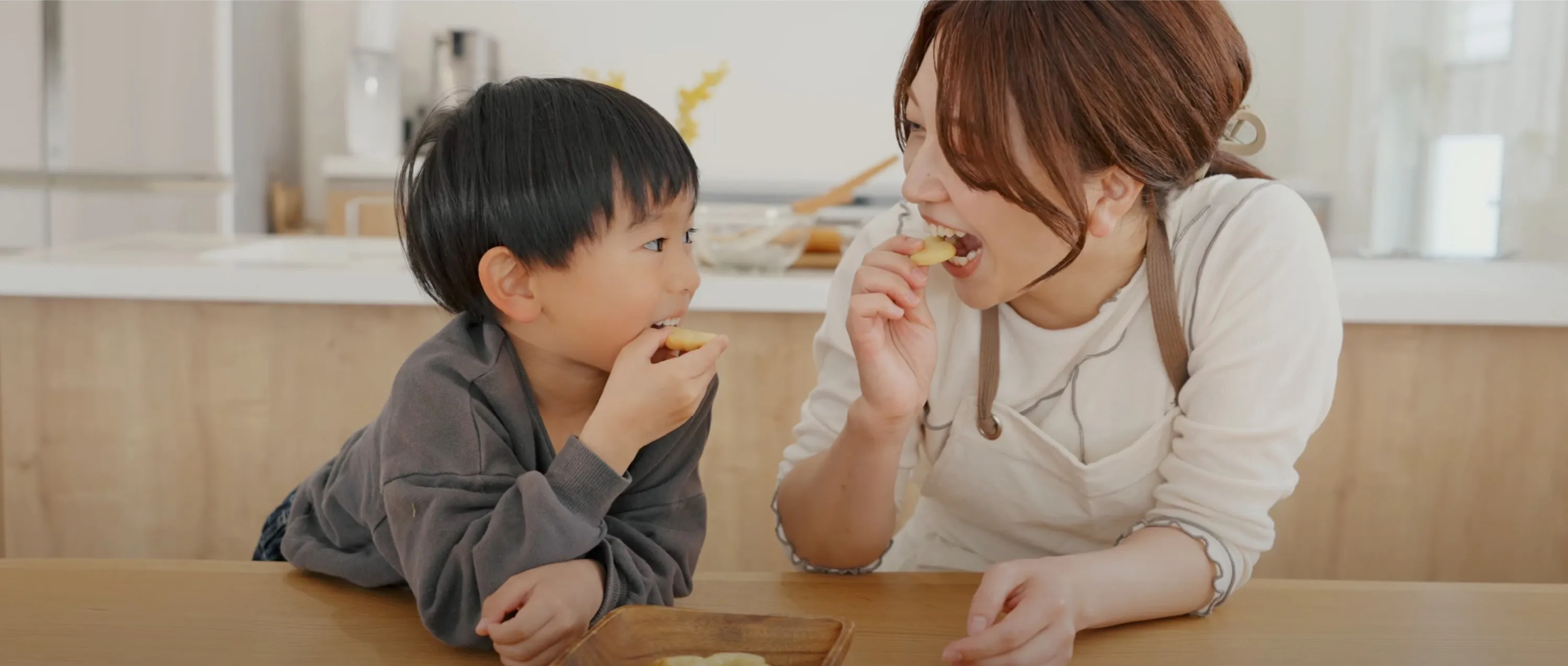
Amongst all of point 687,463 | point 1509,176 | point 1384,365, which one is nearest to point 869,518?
point 687,463

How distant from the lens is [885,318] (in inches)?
44.4

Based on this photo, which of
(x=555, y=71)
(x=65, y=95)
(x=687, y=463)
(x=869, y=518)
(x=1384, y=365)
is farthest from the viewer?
(x=555, y=71)

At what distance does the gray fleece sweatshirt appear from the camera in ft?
2.86

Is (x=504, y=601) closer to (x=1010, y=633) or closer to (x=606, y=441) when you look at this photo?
(x=606, y=441)

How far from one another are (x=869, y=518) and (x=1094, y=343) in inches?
10.9

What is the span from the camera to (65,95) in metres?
3.59

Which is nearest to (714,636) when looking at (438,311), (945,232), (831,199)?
(945,232)

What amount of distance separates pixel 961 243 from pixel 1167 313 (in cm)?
21

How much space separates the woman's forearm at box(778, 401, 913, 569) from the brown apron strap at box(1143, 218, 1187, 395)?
0.83ft

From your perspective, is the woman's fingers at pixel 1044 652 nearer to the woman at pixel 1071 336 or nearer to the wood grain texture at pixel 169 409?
the woman at pixel 1071 336

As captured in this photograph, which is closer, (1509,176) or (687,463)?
(687,463)

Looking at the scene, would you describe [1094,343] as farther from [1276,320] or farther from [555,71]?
[555,71]

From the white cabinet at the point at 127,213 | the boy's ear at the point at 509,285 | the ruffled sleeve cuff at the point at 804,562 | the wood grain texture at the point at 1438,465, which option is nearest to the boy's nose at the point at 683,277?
the boy's ear at the point at 509,285

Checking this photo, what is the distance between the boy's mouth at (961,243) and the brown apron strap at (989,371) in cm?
11
